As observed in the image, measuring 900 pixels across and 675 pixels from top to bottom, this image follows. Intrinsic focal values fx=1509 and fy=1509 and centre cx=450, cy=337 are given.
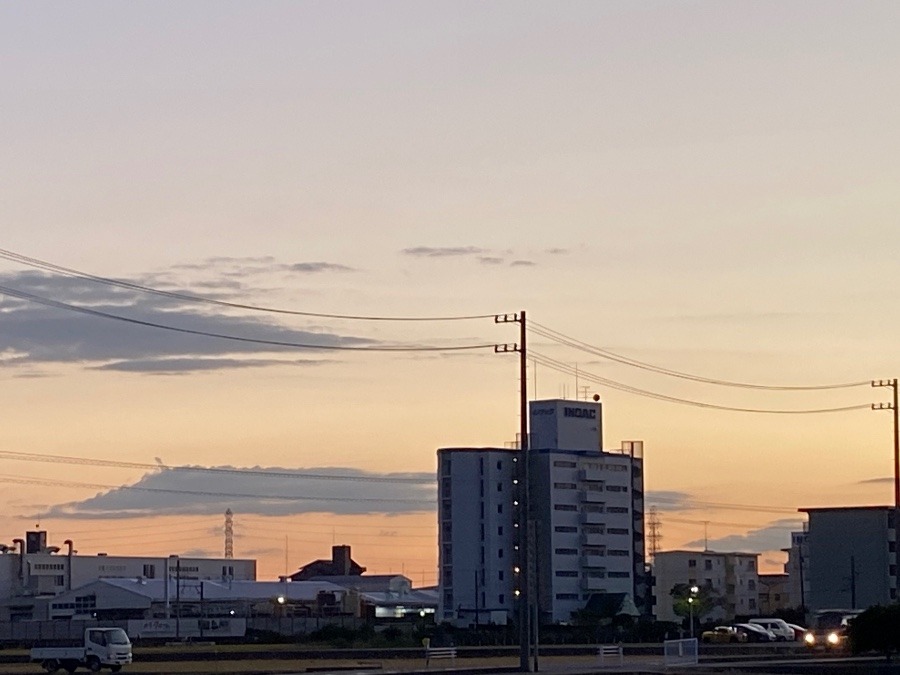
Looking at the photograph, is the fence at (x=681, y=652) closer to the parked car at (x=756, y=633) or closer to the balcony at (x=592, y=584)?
the parked car at (x=756, y=633)

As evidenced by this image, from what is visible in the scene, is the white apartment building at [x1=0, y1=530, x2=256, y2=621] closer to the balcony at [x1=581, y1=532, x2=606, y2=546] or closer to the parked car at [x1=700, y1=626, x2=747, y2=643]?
the balcony at [x1=581, y1=532, x2=606, y2=546]

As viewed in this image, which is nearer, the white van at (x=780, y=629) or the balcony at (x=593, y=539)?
the white van at (x=780, y=629)

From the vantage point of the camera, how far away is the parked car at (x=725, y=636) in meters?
92.8

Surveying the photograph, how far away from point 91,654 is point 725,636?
4338cm

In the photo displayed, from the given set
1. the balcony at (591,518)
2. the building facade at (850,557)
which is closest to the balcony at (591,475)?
the balcony at (591,518)

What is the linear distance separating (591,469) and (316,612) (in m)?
32.8

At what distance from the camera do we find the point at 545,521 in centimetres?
15875

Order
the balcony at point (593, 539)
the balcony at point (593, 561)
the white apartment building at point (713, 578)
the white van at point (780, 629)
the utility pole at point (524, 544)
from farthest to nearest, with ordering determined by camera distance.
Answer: the white apartment building at point (713, 578)
the balcony at point (593, 539)
the balcony at point (593, 561)
the white van at point (780, 629)
the utility pole at point (524, 544)

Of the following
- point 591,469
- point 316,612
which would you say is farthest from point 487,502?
point 316,612

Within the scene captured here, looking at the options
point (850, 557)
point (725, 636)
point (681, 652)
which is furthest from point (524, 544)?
point (850, 557)

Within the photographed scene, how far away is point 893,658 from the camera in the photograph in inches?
2271

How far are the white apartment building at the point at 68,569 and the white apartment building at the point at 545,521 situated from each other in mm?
35098

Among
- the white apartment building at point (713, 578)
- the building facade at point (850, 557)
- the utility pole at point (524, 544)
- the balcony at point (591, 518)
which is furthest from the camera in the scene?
the white apartment building at point (713, 578)

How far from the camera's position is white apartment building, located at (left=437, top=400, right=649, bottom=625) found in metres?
158
